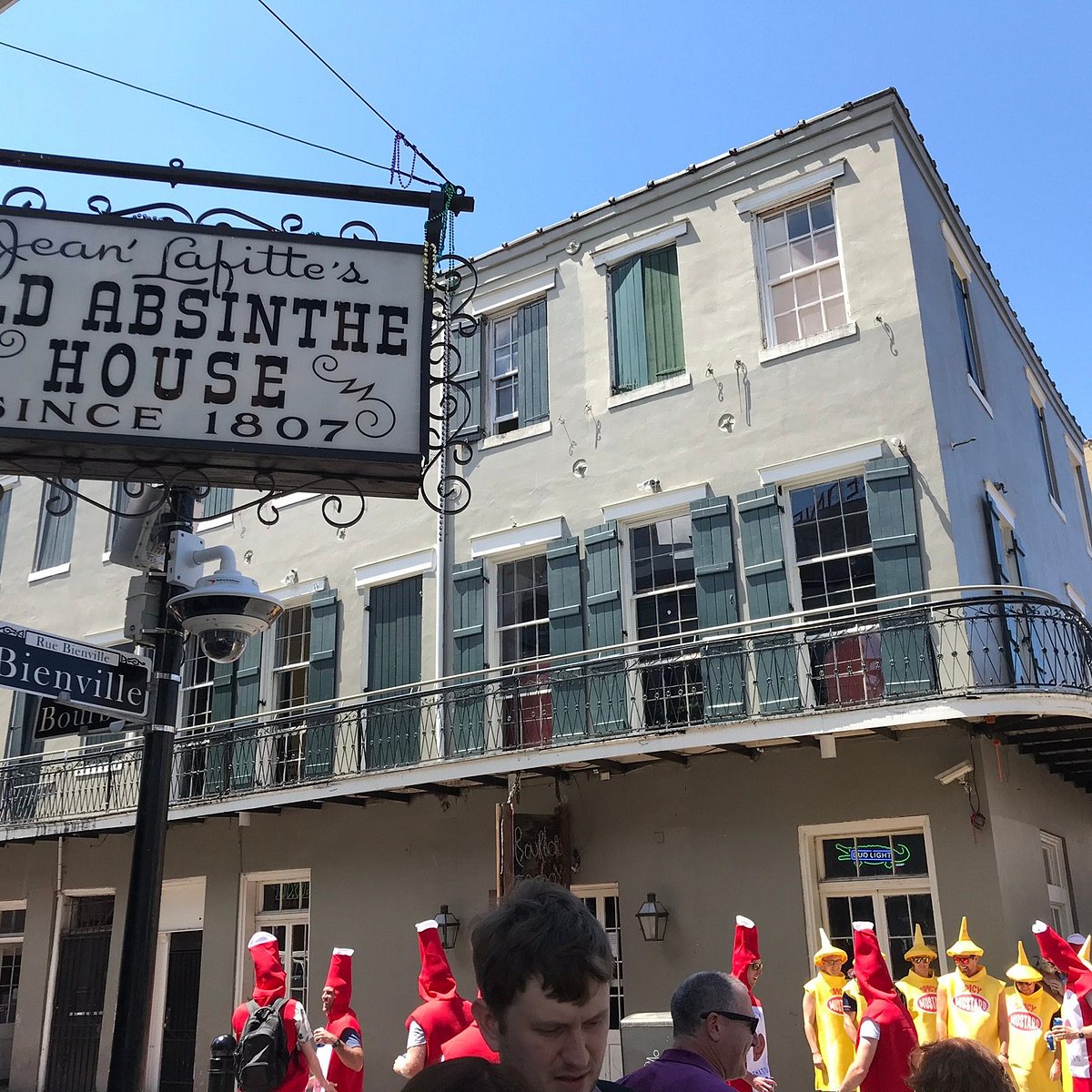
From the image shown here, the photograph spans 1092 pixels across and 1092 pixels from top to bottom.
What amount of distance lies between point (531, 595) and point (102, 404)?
9.71 metres

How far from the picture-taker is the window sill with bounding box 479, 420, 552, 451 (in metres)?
14.6

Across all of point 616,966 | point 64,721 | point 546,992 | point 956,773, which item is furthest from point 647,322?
point 546,992

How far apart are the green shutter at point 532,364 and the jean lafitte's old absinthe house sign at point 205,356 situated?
9689 millimetres

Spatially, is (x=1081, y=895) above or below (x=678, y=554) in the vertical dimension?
below

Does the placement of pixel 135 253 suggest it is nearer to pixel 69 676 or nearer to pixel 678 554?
pixel 69 676

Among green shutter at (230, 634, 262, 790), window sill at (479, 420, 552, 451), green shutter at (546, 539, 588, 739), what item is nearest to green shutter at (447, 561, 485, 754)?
green shutter at (546, 539, 588, 739)

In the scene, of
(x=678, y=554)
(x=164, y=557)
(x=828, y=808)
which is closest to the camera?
(x=164, y=557)

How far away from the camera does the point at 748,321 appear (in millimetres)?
13391

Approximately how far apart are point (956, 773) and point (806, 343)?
5.02 metres

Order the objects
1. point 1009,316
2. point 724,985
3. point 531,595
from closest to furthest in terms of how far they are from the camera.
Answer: point 724,985 < point 531,595 < point 1009,316

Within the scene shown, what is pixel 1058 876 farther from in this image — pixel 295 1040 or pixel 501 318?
pixel 501 318

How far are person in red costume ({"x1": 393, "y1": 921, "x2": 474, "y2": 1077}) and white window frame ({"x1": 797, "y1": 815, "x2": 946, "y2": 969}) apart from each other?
4607mm

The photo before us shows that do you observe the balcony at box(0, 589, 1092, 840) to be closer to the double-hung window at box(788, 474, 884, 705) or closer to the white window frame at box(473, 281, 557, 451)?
the double-hung window at box(788, 474, 884, 705)

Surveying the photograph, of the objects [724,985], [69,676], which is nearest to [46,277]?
[69,676]
